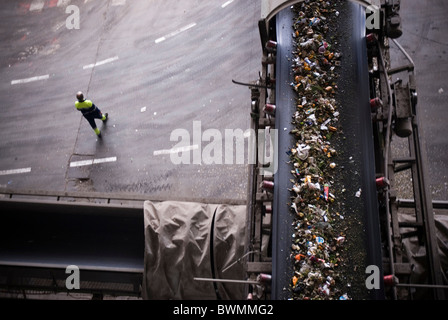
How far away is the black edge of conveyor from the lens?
5445 mm

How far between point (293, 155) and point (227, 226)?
1.86 m

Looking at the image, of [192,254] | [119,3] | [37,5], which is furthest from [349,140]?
[37,5]

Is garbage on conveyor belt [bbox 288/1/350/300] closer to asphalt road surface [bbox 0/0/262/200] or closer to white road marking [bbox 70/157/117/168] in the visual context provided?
asphalt road surface [bbox 0/0/262/200]

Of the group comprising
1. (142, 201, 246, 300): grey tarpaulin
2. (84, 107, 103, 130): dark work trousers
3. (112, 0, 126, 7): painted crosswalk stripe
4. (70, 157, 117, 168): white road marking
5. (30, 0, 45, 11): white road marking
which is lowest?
(142, 201, 246, 300): grey tarpaulin

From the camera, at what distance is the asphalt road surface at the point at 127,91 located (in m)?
10.6

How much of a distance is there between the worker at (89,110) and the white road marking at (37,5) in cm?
541

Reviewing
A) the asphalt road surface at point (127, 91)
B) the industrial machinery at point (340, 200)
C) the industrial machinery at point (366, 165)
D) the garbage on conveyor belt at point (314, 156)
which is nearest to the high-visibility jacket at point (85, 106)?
the asphalt road surface at point (127, 91)

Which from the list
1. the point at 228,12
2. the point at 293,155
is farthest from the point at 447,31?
the point at 293,155

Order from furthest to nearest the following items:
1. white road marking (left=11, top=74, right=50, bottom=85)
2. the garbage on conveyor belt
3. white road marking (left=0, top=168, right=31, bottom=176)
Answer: white road marking (left=11, top=74, right=50, bottom=85)
white road marking (left=0, top=168, right=31, bottom=176)
the garbage on conveyor belt

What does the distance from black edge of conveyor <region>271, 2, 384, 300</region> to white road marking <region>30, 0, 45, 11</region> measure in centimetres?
1010

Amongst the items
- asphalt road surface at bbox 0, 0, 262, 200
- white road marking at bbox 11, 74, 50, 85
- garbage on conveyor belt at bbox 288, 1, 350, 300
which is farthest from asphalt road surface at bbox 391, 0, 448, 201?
white road marking at bbox 11, 74, 50, 85

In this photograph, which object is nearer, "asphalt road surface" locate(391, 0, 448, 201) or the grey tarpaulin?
the grey tarpaulin

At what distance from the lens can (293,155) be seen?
6.09 m
